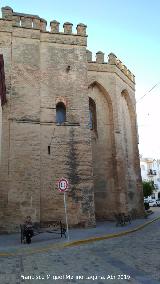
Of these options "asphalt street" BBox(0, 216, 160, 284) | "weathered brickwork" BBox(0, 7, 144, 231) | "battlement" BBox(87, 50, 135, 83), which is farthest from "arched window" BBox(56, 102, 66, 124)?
"asphalt street" BBox(0, 216, 160, 284)

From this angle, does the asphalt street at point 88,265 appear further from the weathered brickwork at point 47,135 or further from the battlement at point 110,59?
the battlement at point 110,59

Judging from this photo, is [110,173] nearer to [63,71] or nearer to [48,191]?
[48,191]

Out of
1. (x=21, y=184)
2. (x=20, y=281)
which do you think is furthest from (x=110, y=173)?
(x=20, y=281)

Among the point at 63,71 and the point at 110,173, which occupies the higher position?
the point at 63,71

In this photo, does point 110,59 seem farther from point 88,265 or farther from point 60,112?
point 88,265

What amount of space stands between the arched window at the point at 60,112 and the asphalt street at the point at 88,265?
8.23 m

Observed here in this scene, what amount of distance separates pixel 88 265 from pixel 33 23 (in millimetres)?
13484

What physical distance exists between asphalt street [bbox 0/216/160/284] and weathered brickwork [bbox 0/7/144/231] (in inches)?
211

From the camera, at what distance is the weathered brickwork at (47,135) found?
47.4 ft

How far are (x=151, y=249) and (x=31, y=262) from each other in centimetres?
346

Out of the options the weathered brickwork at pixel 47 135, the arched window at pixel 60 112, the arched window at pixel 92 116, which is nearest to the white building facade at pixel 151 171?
the arched window at pixel 92 116

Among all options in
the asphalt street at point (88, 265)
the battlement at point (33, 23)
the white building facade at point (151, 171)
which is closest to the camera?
the asphalt street at point (88, 265)

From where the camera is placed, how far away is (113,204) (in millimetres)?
18625

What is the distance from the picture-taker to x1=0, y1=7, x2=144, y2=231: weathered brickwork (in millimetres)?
14449
